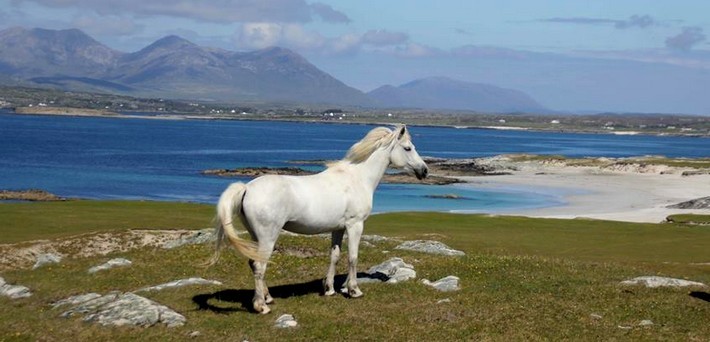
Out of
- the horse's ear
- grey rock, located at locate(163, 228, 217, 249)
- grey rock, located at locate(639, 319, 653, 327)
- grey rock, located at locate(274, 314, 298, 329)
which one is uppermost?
the horse's ear

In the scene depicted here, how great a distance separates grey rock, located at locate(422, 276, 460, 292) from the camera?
65.0ft

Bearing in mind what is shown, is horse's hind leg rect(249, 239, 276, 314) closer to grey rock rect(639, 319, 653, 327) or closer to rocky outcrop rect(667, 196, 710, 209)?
grey rock rect(639, 319, 653, 327)

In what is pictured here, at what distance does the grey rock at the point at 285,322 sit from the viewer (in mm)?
16188

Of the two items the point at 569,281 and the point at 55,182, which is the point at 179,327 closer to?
the point at 569,281

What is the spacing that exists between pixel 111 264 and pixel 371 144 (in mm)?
10455

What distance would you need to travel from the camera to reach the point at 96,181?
330 feet

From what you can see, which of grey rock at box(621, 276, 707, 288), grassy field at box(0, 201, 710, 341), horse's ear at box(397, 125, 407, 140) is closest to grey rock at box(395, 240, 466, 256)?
grassy field at box(0, 201, 710, 341)

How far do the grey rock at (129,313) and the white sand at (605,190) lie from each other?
55.2 metres

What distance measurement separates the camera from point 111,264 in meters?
24.9

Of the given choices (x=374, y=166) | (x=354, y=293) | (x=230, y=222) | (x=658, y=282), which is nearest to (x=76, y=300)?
(x=230, y=222)

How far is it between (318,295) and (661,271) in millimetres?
14536

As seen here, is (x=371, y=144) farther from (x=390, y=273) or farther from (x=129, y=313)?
(x=129, y=313)

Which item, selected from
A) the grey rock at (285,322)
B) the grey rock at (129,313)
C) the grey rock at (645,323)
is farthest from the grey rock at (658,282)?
the grey rock at (129,313)

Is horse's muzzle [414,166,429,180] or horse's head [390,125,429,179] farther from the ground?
horse's head [390,125,429,179]
